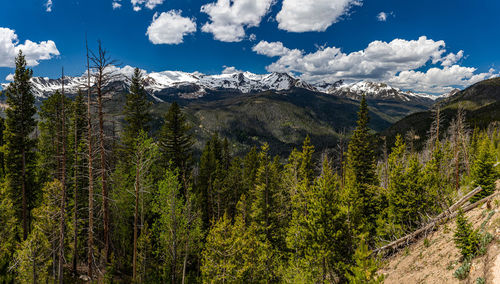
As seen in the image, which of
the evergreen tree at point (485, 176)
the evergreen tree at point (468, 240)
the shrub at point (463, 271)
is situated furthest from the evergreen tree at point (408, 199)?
the shrub at point (463, 271)

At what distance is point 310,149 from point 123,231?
2331 cm

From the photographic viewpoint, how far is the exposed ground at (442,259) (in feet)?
31.4

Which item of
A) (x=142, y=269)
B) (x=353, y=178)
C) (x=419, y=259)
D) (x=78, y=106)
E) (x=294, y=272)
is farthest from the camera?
(x=78, y=106)

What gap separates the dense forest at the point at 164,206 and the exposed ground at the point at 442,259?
1.96m

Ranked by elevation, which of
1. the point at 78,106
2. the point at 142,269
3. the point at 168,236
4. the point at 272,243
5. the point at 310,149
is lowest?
the point at 142,269

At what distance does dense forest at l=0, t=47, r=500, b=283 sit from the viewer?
54.1 ft

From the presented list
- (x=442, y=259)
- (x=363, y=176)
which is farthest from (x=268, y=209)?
(x=442, y=259)

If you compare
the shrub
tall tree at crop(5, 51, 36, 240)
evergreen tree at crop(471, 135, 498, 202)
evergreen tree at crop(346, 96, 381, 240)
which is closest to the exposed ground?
the shrub

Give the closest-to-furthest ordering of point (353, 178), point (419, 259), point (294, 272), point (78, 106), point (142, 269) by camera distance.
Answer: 1. point (419, 259)
2. point (294, 272)
3. point (142, 269)
4. point (353, 178)
5. point (78, 106)

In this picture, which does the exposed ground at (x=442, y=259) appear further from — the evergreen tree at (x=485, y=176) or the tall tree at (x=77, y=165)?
the tall tree at (x=77, y=165)

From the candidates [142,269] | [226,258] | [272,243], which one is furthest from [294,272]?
[142,269]

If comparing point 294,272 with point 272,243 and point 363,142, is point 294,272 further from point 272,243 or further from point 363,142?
point 363,142

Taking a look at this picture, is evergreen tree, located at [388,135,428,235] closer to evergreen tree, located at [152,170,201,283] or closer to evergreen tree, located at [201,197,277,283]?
evergreen tree, located at [201,197,277,283]

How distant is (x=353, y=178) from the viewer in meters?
27.5
